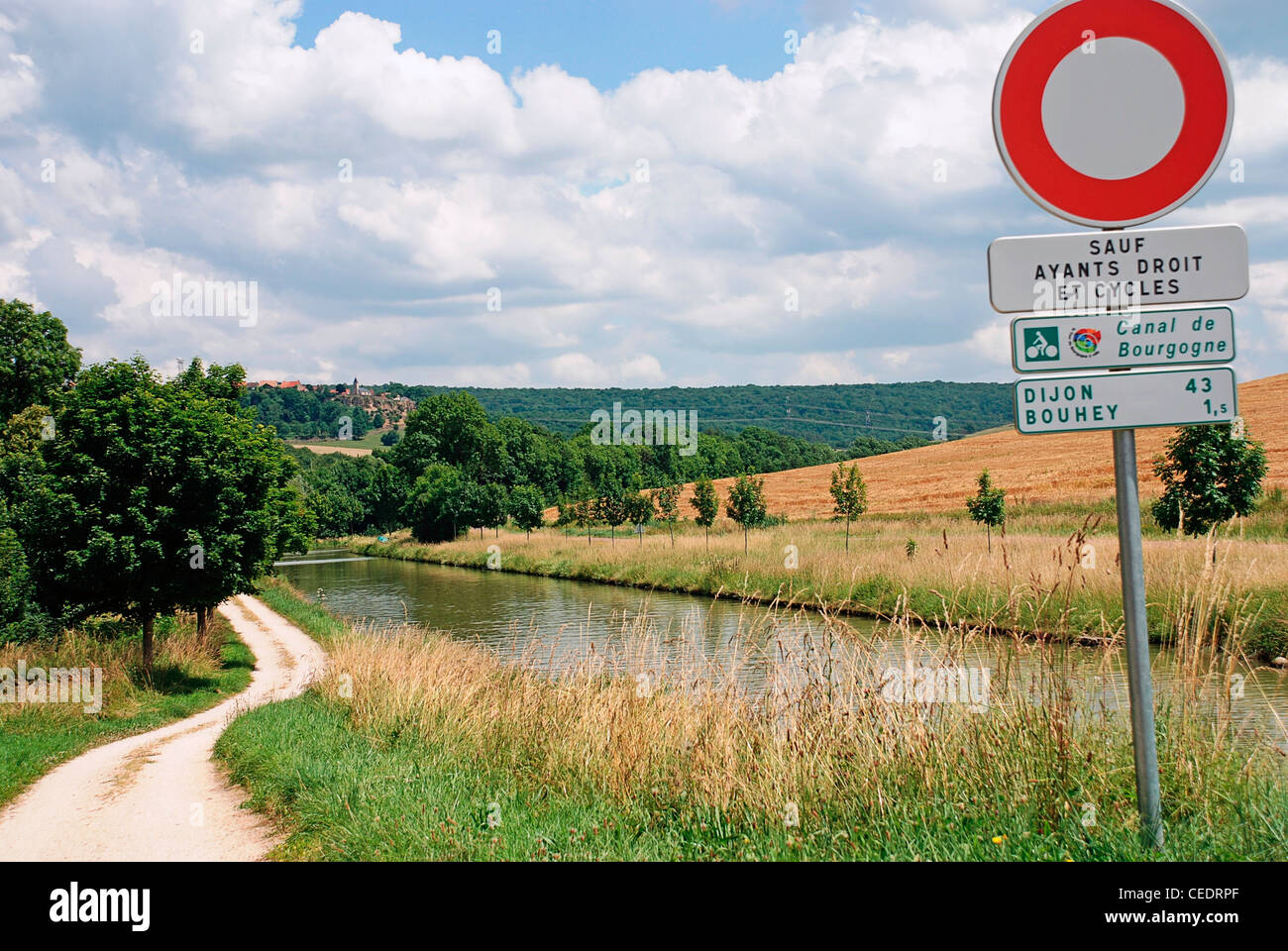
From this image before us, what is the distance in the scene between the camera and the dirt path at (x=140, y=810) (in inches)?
211

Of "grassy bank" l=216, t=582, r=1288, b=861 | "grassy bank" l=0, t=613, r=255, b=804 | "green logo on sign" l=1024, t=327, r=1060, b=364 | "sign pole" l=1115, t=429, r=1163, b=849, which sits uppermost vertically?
"green logo on sign" l=1024, t=327, r=1060, b=364

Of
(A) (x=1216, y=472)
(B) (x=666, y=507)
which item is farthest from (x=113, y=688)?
(B) (x=666, y=507)

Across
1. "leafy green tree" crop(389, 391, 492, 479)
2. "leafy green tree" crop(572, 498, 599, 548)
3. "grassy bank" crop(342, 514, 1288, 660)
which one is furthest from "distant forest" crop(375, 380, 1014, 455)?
"grassy bank" crop(342, 514, 1288, 660)

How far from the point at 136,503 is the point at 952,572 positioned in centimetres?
1211

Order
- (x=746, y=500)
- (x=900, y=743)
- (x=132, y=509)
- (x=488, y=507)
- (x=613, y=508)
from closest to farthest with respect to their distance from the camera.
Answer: (x=900, y=743), (x=132, y=509), (x=746, y=500), (x=613, y=508), (x=488, y=507)

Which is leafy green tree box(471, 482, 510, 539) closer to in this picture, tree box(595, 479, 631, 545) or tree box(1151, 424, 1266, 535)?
tree box(595, 479, 631, 545)

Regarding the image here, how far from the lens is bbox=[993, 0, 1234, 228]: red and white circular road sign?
3289 mm

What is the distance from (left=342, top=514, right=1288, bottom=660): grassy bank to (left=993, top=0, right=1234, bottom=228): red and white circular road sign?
1.71 metres

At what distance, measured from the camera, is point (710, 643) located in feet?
50.5

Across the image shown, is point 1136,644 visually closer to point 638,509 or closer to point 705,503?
point 705,503

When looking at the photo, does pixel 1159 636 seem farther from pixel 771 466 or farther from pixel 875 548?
pixel 771 466

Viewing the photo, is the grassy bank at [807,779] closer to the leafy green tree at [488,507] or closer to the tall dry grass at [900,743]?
the tall dry grass at [900,743]

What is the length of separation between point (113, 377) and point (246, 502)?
9.49 ft

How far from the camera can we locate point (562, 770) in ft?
19.7
